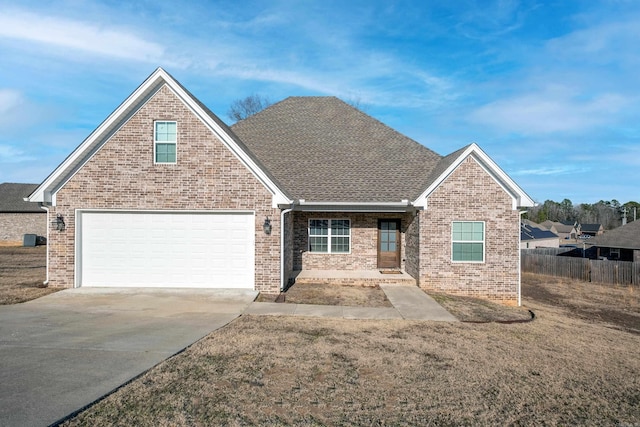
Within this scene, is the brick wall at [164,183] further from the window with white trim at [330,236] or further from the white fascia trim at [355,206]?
the window with white trim at [330,236]

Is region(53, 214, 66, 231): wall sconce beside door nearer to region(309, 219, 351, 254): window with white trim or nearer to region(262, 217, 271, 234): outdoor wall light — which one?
region(262, 217, 271, 234): outdoor wall light

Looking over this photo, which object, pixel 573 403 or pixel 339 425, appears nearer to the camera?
pixel 339 425

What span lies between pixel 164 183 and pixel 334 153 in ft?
24.4

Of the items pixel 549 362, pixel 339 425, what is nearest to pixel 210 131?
pixel 339 425

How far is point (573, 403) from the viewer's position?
4.96 metres

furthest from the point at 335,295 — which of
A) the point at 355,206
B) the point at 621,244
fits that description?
the point at 621,244

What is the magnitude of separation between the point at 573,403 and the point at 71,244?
12716 mm

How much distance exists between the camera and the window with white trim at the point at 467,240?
1288 centimetres

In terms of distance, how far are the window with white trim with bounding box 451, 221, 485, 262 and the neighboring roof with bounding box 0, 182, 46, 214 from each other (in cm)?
3440

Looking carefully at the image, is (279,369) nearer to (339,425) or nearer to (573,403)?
(339,425)

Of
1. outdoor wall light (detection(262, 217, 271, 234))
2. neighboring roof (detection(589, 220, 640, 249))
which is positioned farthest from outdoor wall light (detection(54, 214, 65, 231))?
neighboring roof (detection(589, 220, 640, 249))

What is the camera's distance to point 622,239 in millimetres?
26438

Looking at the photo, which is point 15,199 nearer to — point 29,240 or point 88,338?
point 29,240

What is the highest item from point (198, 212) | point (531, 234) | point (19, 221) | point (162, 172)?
point (162, 172)
